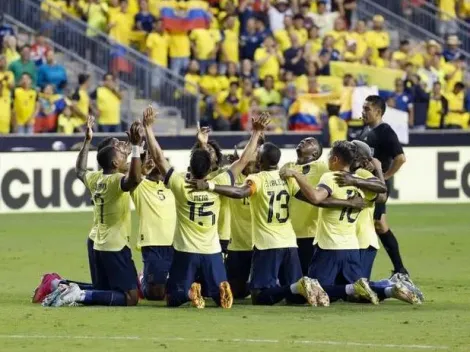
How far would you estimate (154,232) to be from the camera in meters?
14.5

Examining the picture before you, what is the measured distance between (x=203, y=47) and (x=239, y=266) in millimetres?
15955

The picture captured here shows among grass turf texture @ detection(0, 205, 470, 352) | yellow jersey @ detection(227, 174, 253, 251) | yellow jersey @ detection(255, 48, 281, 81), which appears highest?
yellow jersey @ detection(255, 48, 281, 81)

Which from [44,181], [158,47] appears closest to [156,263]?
[44,181]

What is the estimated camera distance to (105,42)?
1139 inches

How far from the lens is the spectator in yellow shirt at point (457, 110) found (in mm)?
30047

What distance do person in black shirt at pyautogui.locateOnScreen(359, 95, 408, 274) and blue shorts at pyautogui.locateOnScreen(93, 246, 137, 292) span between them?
10.7 feet

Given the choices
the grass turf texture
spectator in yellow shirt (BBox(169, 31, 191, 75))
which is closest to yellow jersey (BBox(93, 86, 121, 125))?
spectator in yellow shirt (BBox(169, 31, 191, 75))

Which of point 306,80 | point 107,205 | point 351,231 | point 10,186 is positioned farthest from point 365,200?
point 306,80

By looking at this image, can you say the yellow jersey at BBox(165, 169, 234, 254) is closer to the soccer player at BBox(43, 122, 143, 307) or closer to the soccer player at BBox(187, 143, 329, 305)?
the soccer player at BBox(187, 143, 329, 305)

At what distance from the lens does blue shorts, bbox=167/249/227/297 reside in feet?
43.7

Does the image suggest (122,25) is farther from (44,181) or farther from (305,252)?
(305,252)

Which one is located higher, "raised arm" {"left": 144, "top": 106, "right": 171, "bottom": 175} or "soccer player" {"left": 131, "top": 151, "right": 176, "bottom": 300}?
"raised arm" {"left": 144, "top": 106, "right": 171, "bottom": 175}

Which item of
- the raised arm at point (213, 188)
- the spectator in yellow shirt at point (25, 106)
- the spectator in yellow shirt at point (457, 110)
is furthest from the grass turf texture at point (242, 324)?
the spectator in yellow shirt at point (457, 110)

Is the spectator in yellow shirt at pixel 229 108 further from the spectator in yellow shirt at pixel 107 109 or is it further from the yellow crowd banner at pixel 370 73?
the yellow crowd banner at pixel 370 73
